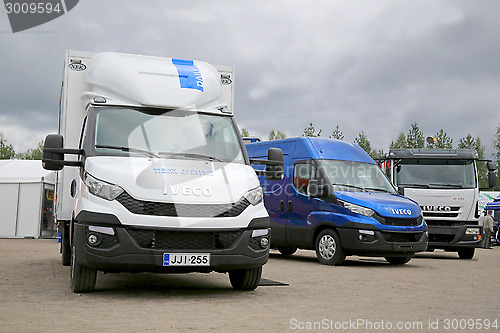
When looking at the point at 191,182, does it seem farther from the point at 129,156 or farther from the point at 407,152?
the point at 407,152

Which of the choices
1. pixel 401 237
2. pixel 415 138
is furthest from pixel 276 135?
pixel 401 237

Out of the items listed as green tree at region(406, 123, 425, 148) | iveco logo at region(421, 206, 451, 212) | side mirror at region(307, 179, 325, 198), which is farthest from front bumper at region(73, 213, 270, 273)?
green tree at region(406, 123, 425, 148)

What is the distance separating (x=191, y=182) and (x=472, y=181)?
11.8m

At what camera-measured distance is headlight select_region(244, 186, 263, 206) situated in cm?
769

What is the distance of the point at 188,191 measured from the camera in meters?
7.31

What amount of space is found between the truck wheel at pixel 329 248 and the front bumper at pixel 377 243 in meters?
0.18

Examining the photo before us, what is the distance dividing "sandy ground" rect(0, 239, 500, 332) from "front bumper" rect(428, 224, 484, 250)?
5.52 meters

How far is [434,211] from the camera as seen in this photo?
1698 centimetres

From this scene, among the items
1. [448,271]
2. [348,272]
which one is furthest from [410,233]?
[348,272]

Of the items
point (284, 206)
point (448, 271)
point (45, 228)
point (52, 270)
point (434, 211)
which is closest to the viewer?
point (52, 270)

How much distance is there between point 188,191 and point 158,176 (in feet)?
1.26

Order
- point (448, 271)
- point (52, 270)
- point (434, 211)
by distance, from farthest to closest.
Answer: point (434, 211)
point (448, 271)
point (52, 270)

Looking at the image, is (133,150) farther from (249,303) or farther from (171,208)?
(249,303)

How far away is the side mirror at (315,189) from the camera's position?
1343cm
